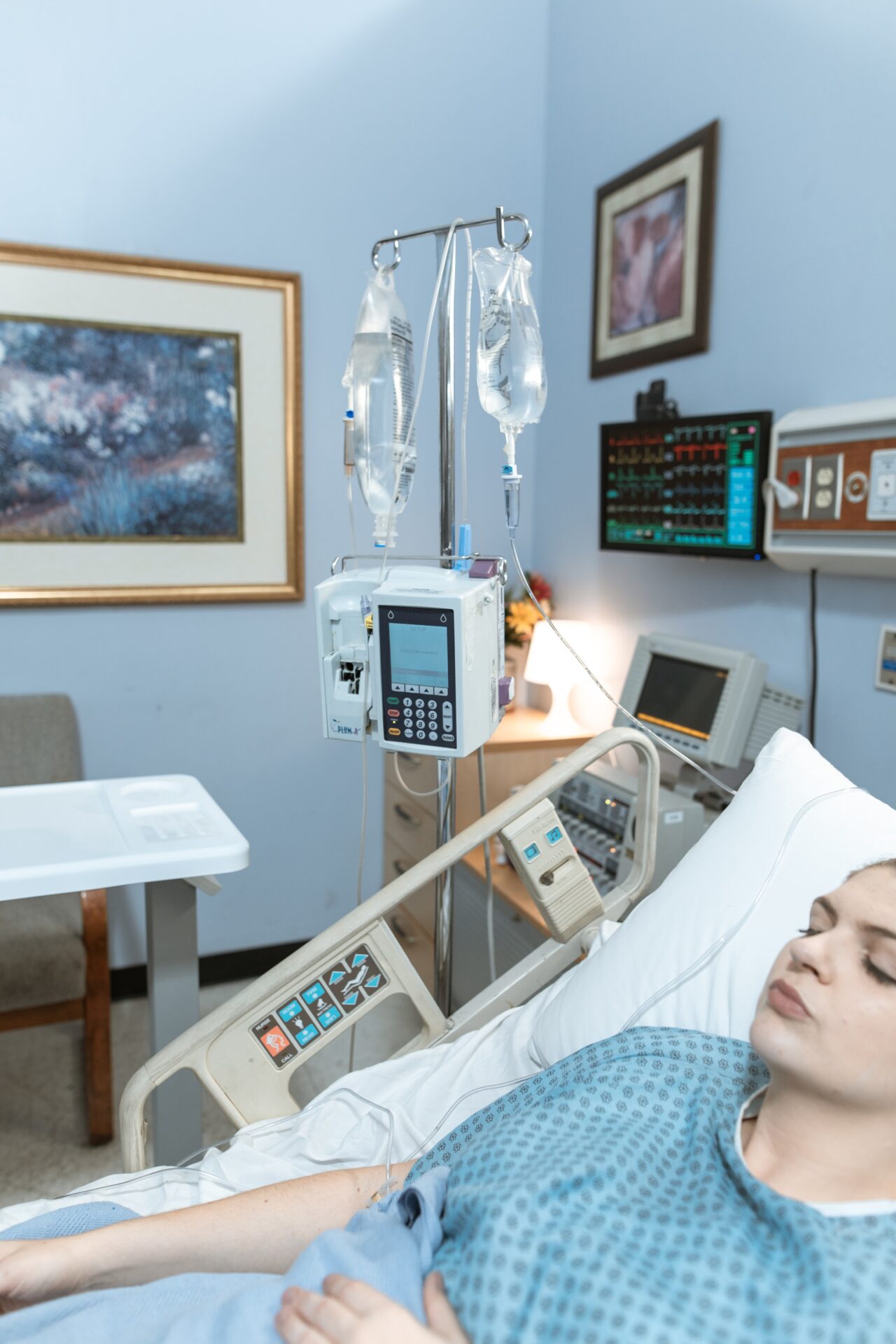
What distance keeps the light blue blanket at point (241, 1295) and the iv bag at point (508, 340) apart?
3.09 ft

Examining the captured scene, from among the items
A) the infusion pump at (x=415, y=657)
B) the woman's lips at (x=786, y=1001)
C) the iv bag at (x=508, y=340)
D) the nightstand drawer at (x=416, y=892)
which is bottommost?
the nightstand drawer at (x=416, y=892)

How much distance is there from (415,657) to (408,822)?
1535 mm

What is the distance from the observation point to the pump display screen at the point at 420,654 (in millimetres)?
1285

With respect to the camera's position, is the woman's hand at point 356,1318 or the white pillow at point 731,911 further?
the white pillow at point 731,911

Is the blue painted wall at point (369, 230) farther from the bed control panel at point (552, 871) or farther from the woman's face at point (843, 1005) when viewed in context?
the woman's face at point (843, 1005)

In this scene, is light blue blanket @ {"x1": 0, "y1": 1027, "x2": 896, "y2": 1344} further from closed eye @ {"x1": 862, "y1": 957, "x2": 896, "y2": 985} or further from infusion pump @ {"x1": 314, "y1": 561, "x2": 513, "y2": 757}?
infusion pump @ {"x1": 314, "y1": 561, "x2": 513, "y2": 757}

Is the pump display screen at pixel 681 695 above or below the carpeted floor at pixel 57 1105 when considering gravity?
above

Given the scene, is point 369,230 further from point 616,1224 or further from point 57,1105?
point 616,1224


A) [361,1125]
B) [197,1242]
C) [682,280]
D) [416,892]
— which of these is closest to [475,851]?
[416,892]

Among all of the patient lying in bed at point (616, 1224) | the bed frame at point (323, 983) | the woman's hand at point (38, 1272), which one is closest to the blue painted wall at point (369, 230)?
the bed frame at point (323, 983)

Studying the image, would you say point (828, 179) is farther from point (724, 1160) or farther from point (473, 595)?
point (724, 1160)

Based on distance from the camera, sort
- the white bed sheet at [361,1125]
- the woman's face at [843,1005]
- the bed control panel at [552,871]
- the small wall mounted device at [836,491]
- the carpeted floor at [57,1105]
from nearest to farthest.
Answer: the woman's face at [843,1005] → the white bed sheet at [361,1125] → the bed control panel at [552,871] → the small wall mounted device at [836,491] → the carpeted floor at [57,1105]

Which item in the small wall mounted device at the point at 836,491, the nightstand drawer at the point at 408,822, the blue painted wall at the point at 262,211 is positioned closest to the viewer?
the small wall mounted device at the point at 836,491

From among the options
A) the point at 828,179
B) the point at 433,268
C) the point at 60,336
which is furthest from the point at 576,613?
the point at 60,336
